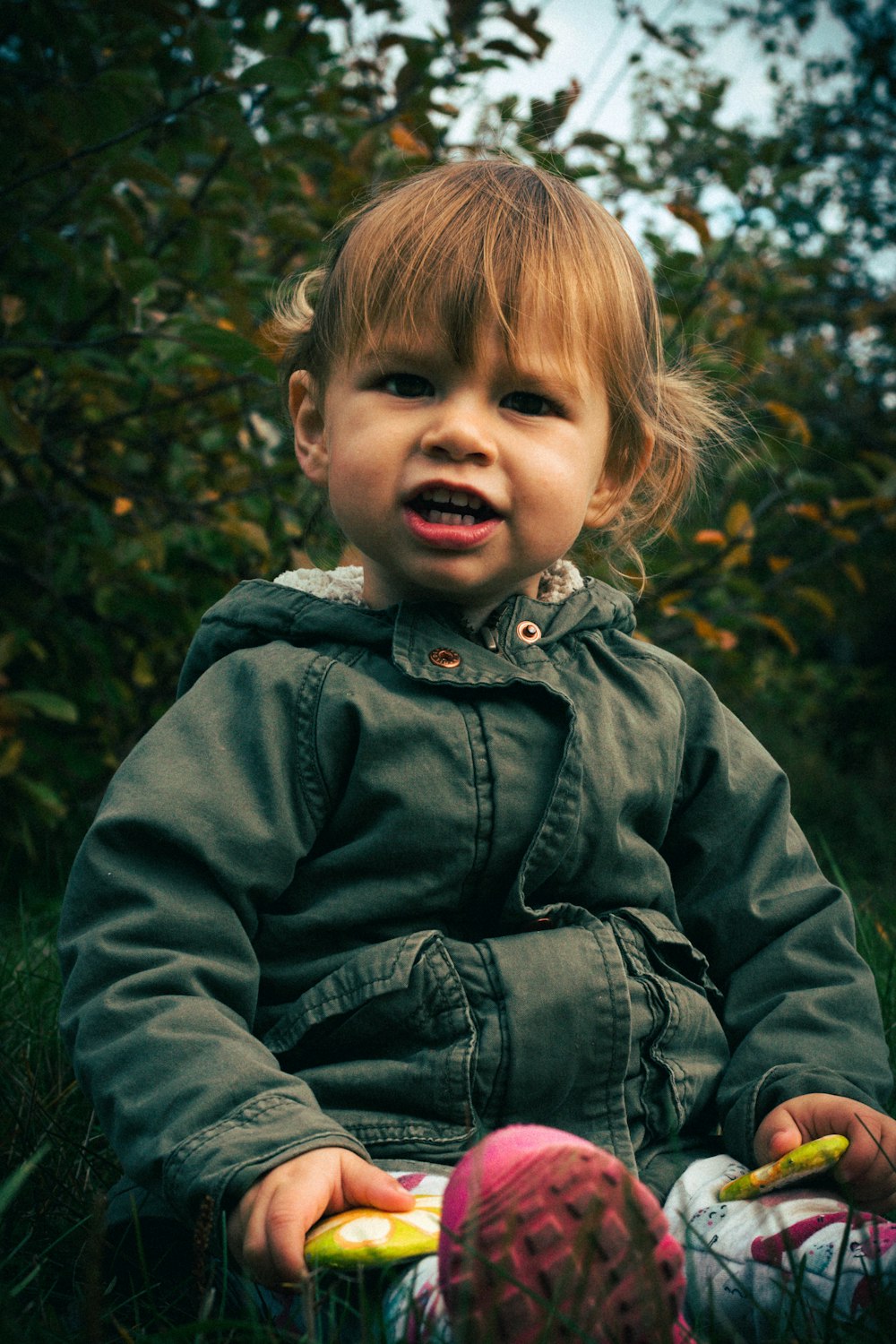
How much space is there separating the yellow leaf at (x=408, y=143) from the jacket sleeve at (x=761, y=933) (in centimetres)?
158

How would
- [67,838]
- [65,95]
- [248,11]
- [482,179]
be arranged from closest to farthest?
[482,179] < [65,95] < [248,11] < [67,838]

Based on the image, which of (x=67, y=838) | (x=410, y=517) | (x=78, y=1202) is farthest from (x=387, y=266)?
(x=67, y=838)

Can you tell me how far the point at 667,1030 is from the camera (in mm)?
1558

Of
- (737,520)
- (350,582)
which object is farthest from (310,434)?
(737,520)

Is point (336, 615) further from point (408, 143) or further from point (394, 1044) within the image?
point (408, 143)

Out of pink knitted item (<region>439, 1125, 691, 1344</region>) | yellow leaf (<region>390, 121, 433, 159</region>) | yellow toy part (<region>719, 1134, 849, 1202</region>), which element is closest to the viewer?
pink knitted item (<region>439, 1125, 691, 1344</region>)

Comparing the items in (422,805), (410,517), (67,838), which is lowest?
(67,838)

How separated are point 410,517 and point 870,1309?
98 cm

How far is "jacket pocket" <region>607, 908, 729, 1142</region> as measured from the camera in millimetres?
1539

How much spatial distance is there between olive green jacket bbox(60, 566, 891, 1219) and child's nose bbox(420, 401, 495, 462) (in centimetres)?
21

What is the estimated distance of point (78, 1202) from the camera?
4.94 feet

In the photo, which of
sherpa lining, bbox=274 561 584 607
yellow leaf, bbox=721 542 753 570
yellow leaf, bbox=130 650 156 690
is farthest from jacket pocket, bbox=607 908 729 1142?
yellow leaf, bbox=721 542 753 570

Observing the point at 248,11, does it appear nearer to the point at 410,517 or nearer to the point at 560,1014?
the point at 410,517

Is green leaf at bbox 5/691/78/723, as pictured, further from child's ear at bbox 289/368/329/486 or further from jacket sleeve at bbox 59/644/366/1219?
jacket sleeve at bbox 59/644/366/1219
